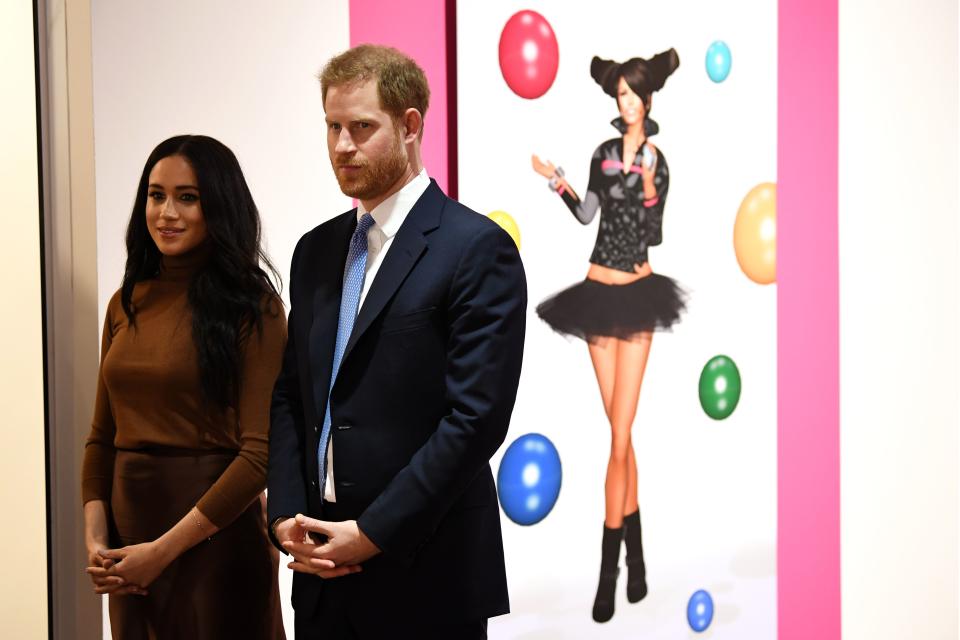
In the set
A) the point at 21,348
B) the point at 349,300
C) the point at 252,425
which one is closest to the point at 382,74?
the point at 349,300

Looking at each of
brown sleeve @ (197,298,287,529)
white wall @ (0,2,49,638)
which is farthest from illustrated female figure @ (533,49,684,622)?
white wall @ (0,2,49,638)

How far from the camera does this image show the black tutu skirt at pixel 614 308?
302 cm

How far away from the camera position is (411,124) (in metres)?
1.85

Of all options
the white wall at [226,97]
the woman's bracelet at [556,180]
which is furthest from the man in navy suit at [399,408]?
the woman's bracelet at [556,180]

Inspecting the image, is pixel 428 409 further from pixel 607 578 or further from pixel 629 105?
pixel 629 105

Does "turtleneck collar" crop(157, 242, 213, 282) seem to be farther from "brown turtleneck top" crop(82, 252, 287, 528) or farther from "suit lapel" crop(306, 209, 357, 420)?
"suit lapel" crop(306, 209, 357, 420)

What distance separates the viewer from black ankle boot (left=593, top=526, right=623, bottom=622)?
3078mm

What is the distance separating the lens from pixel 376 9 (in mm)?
2715

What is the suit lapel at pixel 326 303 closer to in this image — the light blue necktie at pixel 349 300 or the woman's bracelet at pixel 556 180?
the light blue necktie at pixel 349 300

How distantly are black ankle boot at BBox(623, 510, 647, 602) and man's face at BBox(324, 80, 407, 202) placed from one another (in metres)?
1.66

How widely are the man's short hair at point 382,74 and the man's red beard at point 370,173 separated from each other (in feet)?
0.24
